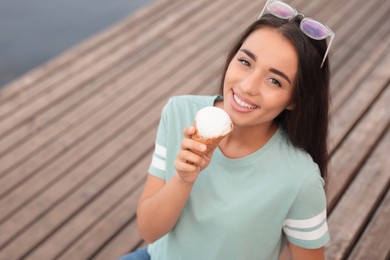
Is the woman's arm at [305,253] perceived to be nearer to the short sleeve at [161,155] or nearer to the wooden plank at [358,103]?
the short sleeve at [161,155]

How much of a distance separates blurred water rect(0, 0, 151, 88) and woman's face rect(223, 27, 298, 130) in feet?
13.6

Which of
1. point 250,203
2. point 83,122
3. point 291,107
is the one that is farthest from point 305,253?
point 83,122

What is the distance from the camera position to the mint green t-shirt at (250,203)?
51.3 inches

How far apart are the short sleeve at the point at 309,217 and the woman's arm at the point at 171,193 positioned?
295mm

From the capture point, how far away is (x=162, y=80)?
12.1ft

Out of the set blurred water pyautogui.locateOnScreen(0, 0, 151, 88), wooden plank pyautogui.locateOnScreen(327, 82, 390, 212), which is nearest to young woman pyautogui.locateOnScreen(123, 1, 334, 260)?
wooden plank pyautogui.locateOnScreen(327, 82, 390, 212)

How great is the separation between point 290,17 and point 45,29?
195 inches

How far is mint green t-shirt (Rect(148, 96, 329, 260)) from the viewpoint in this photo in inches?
51.3

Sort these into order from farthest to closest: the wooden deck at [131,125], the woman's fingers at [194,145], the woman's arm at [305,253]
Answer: the wooden deck at [131,125]
the woman's arm at [305,253]
the woman's fingers at [194,145]

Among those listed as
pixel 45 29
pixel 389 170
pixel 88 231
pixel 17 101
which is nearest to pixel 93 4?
pixel 45 29

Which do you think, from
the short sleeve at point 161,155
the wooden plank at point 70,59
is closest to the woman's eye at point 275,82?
the short sleeve at point 161,155

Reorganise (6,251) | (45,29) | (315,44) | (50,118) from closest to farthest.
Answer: (315,44)
(6,251)
(50,118)
(45,29)

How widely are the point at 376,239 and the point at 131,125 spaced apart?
181 cm

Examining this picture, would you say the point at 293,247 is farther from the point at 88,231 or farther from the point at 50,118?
the point at 50,118
